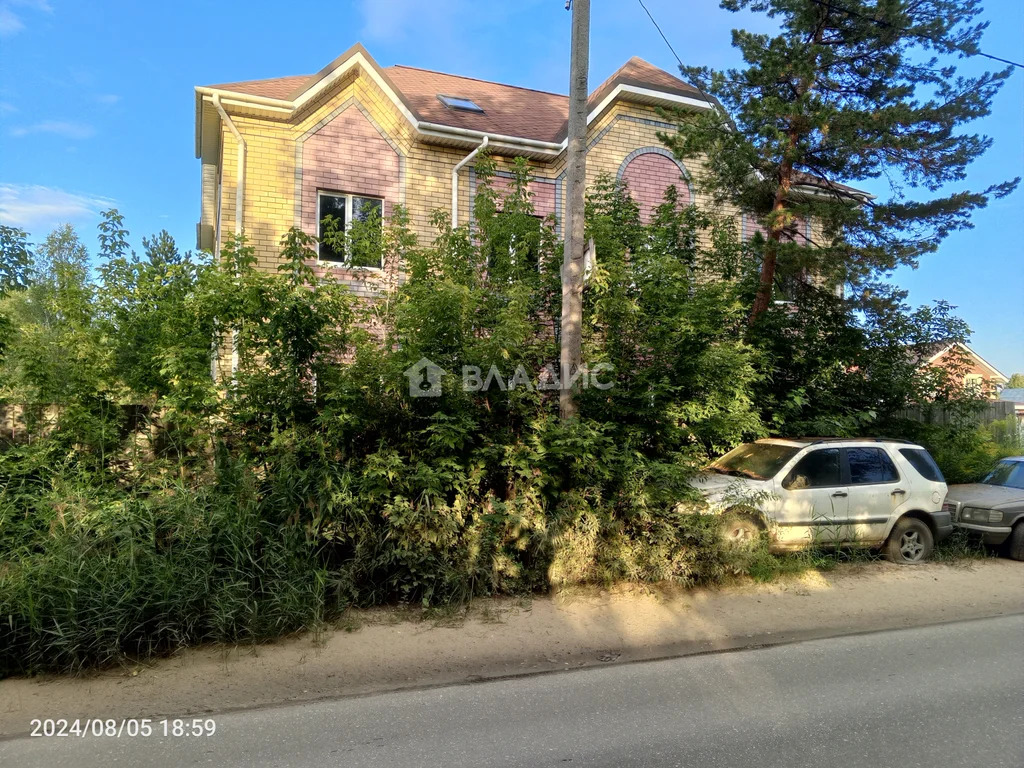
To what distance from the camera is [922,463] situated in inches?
333

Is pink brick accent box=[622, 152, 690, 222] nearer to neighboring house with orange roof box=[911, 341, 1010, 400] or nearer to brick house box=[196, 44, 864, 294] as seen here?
brick house box=[196, 44, 864, 294]

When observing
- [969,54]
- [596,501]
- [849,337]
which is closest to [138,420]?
[596,501]

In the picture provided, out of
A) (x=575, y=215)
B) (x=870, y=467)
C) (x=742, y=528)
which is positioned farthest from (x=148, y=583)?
(x=870, y=467)

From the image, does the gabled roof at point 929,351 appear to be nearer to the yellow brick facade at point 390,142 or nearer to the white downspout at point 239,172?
the yellow brick facade at point 390,142

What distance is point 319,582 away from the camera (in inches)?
217

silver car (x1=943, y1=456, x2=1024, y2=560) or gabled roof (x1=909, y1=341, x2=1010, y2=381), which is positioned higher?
gabled roof (x1=909, y1=341, x2=1010, y2=381)

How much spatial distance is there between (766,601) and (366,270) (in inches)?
244

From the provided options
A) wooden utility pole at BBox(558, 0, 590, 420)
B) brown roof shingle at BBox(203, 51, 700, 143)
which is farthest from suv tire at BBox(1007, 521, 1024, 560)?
brown roof shingle at BBox(203, 51, 700, 143)

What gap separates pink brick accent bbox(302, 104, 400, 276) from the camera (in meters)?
12.1

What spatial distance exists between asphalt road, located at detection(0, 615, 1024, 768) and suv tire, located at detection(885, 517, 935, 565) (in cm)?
298

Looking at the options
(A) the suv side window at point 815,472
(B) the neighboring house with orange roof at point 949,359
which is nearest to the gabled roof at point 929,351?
(B) the neighboring house with orange roof at point 949,359

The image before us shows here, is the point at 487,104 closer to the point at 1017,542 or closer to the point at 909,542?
the point at 909,542

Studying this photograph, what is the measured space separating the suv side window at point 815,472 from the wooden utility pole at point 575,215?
289 centimetres

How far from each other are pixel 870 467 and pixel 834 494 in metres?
0.80
